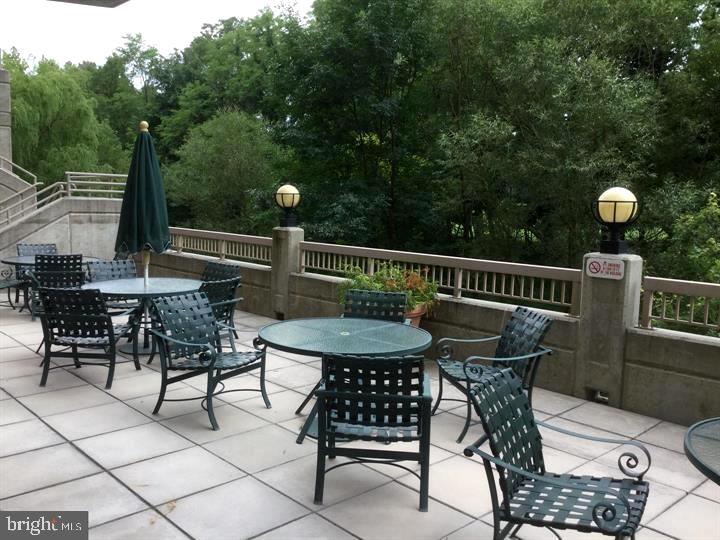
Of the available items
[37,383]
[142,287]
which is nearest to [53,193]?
[142,287]

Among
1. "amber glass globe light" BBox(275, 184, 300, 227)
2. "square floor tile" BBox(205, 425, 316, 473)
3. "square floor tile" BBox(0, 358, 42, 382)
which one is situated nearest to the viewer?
"square floor tile" BBox(205, 425, 316, 473)

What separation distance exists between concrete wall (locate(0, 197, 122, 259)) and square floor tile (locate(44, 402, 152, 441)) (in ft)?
34.7

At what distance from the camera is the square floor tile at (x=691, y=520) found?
3336 mm

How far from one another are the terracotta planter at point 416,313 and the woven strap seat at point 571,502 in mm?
3610

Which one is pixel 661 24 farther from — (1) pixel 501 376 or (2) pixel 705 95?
(1) pixel 501 376

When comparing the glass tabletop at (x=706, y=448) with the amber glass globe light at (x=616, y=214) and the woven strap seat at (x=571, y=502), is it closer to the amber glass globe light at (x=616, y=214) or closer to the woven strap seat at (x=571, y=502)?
the woven strap seat at (x=571, y=502)

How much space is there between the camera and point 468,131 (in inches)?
629

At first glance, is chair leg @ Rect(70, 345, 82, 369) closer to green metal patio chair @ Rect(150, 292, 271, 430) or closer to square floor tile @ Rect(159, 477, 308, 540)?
green metal patio chair @ Rect(150, 292, 271, 430)

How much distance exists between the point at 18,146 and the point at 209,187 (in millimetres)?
7369

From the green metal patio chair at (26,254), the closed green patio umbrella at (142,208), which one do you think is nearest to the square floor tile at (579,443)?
the closed green patio umbrella at (142,208)

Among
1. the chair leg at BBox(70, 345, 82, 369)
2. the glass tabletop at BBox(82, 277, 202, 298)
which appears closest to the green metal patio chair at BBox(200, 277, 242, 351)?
the glass tabletop at BBox(82, 277, 202, 298)

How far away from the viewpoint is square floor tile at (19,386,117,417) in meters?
5.11

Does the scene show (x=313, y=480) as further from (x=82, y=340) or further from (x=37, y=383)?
(x=37, y=383)

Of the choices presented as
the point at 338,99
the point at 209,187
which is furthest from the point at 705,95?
the point at 209,187
